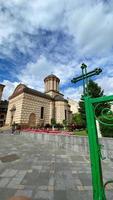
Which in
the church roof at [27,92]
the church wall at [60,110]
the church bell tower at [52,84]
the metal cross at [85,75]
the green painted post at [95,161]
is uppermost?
the church bell tower at [52,84]

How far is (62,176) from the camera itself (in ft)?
15.3

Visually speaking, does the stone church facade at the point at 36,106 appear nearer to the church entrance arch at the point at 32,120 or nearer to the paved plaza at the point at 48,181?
the church entrance arch at the point at 32,120

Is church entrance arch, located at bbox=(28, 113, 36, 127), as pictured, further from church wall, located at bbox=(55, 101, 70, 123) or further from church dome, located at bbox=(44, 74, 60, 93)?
church dome, located at bbox=(44, 74, 60, 93)

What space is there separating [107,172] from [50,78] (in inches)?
1327

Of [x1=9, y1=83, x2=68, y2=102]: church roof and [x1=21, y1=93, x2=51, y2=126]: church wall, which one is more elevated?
[x1=9, y1=83, x2=68, y2=102]: church roof

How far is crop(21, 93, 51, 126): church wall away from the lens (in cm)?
2747

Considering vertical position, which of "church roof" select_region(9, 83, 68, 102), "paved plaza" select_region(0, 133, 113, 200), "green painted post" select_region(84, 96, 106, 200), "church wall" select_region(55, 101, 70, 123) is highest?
"church roof" select_region(9, 83, 68, 102)

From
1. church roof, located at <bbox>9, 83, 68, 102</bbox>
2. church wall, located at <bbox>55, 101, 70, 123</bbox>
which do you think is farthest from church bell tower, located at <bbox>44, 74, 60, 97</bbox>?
church wall, located at <bbox>55, 101, 70, 123</bbox>

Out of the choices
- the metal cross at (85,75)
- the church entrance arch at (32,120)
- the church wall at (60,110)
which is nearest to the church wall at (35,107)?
the church entrance arch at (32,120)

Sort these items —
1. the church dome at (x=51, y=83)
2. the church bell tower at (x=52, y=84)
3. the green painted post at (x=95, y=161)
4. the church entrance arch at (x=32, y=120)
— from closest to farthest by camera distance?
the green painted post at (x=95, y=161) → the church entrance arch at (x=32, y=120) → the church bell tower at (x=52, y=84) → the church dome at (x=51, y=83)

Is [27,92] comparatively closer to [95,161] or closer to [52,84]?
[52,84]

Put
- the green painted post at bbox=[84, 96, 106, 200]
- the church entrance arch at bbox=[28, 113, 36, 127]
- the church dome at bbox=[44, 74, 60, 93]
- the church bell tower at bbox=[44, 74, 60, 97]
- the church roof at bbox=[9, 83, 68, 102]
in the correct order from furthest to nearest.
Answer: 1. the church dome at bbox=[44, 74, 60, 93]
2. the church bell tower at bbox=[44, 74, 60, 97]
3. the church roof at bbox=[9, 83, 68, 102]
4. the church entrance arch at bbox=[28, 113, 36, 127]
5. the green painted post at bbox=[84, 96, 106, 200]

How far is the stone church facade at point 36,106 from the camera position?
2769 centimetres

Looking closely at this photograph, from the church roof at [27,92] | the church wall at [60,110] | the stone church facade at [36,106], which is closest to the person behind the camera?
the stone church facade at [36,106]
